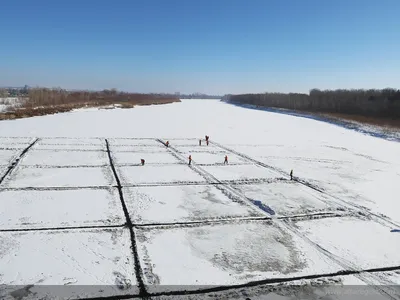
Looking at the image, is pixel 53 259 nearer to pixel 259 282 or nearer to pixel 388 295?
pixel 259 282

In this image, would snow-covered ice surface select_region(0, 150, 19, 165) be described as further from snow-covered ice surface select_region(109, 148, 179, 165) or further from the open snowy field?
snow-covered ice surface select_region(109, 148, 179, 165)

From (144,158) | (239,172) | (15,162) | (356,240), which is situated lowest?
(356,240)

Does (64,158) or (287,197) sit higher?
(64,158)

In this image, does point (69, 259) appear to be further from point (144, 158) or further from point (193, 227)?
point (144, 158)

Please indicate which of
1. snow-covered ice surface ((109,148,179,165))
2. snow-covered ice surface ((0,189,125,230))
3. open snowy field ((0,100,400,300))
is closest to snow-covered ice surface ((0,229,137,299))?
open snowy field ((0,100,400,300))

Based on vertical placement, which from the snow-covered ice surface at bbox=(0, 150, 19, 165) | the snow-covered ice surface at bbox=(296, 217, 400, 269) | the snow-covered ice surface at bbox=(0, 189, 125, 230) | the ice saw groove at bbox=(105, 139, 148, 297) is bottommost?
the snow-covered ice surface at bbox=(296, 217, 400, 269)

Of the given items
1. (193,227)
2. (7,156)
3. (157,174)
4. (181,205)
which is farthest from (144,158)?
(193,227)
